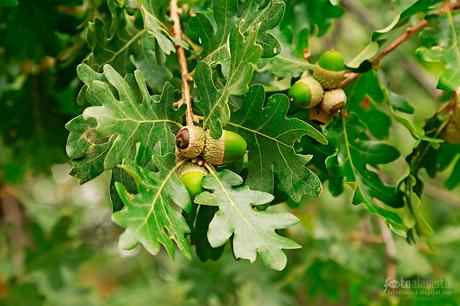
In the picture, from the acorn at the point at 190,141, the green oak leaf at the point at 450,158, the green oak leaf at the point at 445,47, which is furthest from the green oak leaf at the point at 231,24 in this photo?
the green oak leaf at the point at 450,158

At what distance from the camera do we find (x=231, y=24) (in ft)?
3.66

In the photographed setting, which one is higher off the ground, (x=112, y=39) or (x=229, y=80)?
(x=229, y=80)

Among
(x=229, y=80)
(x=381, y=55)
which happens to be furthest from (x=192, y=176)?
(x=381, y=55)

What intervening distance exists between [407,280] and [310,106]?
3.17ft

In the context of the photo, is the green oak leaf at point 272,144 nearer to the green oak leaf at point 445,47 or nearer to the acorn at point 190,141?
the acorn at point 190,141

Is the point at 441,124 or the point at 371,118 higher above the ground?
the point at 441,124

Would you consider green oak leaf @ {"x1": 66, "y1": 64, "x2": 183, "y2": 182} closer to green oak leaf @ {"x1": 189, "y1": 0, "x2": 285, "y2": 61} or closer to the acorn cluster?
green oak leaf @ {"x1": 189, "y1": 0, "x2": 285, "y2": 61}

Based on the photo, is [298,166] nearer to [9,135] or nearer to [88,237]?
[9,135]

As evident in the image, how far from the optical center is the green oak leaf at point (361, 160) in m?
1.18

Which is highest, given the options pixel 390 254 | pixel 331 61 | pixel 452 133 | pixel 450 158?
pixel 331 61

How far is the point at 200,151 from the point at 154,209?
120mm

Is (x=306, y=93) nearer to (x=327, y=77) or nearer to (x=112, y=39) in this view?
(x=327, y=77)

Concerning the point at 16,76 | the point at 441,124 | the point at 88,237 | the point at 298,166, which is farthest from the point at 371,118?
the point at 88,237

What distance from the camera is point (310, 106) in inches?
46.1
